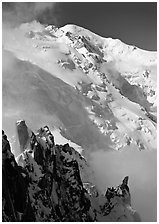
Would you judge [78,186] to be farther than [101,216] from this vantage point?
No

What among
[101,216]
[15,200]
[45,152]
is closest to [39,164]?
[45,152]

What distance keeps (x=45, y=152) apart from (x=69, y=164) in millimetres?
15389

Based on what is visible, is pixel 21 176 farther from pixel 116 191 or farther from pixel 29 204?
pixel 116 191

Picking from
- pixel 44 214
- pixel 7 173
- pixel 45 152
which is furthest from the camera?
pixel 45 152

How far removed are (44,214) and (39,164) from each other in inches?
457

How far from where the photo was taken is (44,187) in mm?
117125

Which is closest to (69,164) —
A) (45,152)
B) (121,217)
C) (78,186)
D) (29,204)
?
(78,186)

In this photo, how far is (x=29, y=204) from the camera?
332 ft

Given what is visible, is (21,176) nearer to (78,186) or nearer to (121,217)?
(78,186)

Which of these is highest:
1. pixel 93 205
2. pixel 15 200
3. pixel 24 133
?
pixel 24 133

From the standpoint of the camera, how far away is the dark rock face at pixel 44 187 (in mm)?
91312

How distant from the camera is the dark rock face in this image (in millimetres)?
91312

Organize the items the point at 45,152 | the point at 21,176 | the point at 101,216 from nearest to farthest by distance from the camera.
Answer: the point at 21,176 → the point at 45,152 → the point at 101,216

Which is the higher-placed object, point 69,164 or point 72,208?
point 69,164
